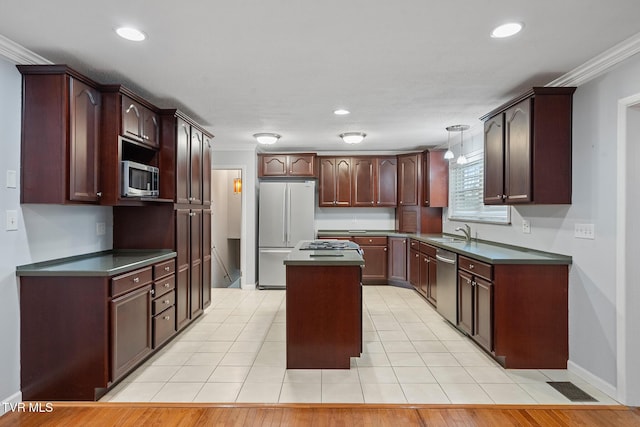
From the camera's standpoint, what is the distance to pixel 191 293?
12.9ft

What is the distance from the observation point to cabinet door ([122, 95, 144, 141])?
2.89 meters

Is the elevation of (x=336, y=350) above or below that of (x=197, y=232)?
below

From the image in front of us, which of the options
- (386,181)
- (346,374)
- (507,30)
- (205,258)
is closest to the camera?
(507,30)

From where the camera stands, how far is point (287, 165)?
5934 millimetres

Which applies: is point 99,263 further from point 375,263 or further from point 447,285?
point 375,263

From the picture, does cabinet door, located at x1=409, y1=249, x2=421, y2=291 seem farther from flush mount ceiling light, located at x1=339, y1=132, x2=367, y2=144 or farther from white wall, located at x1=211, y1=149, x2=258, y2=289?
white wall, located at x1=211, y1=149, x2=258, y2=289

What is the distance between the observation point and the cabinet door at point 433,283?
4.42 meters

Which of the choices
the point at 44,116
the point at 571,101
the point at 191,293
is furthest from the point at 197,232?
the point at 571,101

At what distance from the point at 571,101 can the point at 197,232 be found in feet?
12.6

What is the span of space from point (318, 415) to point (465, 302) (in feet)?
6.38

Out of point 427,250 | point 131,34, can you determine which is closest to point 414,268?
point 427,250

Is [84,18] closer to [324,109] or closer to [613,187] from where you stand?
[324,109]

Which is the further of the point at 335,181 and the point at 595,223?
the point at 335,181

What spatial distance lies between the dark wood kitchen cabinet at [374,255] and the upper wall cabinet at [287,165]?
4.68 feet
